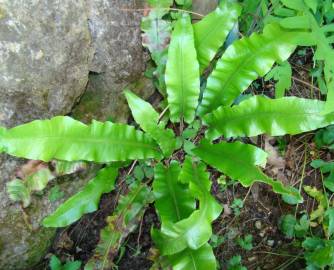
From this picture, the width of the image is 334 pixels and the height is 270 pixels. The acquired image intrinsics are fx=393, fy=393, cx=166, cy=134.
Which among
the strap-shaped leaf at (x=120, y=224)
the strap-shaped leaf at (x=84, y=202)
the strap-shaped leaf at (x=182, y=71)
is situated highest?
the strap-shaped leaf at (x=182, y=71)

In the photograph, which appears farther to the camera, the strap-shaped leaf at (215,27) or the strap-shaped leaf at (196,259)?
the strap-shaped leaf at (215,27)

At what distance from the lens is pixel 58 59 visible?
187 cm

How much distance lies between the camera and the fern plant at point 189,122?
1.74 metres

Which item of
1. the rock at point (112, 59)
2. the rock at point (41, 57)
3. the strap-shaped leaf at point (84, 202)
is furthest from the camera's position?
the rock at point (112, 59)

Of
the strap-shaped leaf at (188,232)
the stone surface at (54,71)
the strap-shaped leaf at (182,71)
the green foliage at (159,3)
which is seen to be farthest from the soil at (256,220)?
the green foliage at (159,3)

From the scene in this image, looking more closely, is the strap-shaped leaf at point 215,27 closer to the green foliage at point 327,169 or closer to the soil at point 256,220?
the soil at point 256,220

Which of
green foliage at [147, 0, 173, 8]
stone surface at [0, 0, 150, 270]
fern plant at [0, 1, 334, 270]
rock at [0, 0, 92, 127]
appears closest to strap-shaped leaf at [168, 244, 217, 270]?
fern plant at [0, 1, 334, 270]

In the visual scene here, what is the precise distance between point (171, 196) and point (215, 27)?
0.88 metres

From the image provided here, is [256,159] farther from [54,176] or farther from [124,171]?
[54,176]

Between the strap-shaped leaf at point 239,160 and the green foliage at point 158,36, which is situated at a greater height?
the green foliage at point 158,36

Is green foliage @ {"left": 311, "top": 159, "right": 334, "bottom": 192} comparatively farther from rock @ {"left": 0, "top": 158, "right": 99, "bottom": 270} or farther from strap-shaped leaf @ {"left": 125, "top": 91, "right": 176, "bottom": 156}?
rock @ {"left": 0, "top": 158, "right": 99, "bottom": 270}

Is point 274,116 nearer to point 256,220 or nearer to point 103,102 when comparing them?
point 256,220

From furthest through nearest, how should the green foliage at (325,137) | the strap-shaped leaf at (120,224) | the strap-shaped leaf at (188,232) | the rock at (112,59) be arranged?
1. the green foliage at (325,137)
2. the rock at (112,59)
3. the strap-shaped leaf at (120,224)
4. the strap-shaped leaf at (188,232)

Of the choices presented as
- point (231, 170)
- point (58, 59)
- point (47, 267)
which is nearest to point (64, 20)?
point (58, 59)
